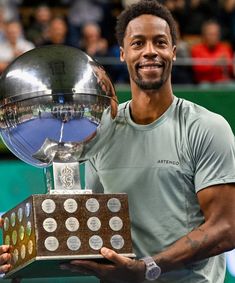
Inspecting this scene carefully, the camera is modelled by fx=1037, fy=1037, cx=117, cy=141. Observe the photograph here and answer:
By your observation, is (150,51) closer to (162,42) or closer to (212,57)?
(162,42)

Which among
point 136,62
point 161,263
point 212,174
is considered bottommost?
point 161,263

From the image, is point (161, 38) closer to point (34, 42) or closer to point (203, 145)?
point (203, 145)

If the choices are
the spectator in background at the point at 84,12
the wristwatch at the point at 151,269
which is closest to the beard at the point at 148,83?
the wristwatch at the point at 151,269

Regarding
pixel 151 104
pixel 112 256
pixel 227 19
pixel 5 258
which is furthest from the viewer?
pixel 227 19

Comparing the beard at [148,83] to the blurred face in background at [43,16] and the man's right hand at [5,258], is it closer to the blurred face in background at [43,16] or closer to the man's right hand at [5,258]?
the man's right hand at [5,258]

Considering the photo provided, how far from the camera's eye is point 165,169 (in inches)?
151

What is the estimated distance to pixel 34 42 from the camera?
9.42 m

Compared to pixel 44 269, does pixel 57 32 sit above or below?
above

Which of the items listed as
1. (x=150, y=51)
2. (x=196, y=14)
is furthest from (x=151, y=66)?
(x=196, y=14)

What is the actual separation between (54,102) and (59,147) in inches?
8.1

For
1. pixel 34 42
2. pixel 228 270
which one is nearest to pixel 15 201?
pixel 228 270

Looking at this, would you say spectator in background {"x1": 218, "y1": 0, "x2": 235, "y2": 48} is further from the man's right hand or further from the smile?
the man's right hand

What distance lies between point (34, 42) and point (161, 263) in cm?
595

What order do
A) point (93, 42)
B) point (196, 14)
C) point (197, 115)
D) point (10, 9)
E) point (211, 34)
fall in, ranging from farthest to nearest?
point (196, 14) → point (10, 9) → point (211, 34) → point (93, 42) → point (197, 115)
